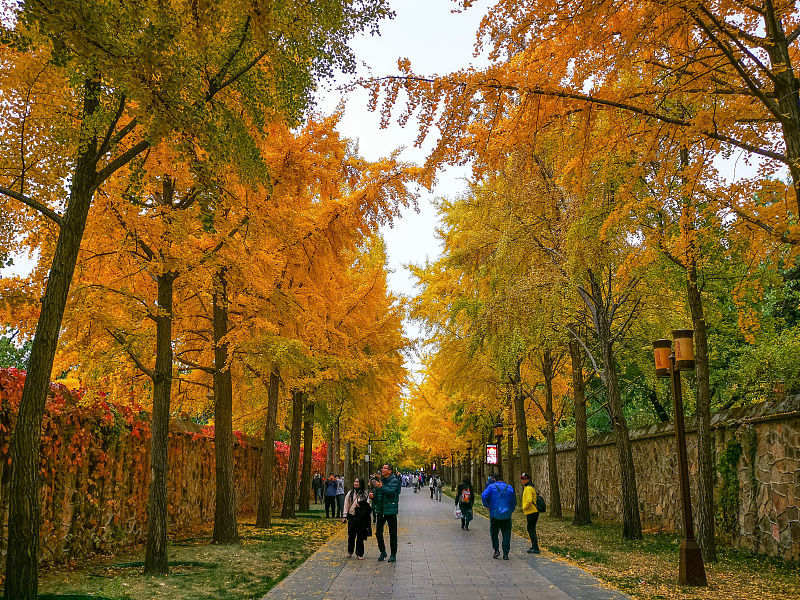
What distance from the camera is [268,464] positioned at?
697 inches

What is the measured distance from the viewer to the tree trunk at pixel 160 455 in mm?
9414

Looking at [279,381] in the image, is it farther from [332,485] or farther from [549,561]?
[549,561]

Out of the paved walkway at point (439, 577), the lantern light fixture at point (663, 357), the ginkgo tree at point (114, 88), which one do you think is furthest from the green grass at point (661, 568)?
the ginkgo tree at point (114, 88)

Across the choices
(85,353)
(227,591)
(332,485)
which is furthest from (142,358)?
(332,485)

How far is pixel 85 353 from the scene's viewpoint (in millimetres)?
10453

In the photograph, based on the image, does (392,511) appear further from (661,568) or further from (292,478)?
(292,478)

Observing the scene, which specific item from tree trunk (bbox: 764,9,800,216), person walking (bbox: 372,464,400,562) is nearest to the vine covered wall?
person walking (bbox: 372,464,400,562)

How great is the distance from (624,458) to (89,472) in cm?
1119

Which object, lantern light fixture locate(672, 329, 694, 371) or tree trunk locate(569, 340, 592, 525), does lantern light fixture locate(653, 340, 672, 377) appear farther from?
tree trunk locate(569, 340, 592, 525)

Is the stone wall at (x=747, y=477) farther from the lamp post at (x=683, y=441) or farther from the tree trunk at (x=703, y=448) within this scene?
the lamp post at (x=683, y=441)

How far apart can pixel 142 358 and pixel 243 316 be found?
2220mm

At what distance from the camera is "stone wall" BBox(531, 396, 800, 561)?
1074 centimetres

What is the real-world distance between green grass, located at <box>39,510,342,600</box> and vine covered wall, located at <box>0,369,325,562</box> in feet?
1.75

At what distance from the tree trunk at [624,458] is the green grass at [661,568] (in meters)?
0.35
